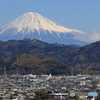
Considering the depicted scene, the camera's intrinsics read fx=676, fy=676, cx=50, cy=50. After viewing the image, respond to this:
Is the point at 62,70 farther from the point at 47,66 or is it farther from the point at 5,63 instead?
the point at 5,63

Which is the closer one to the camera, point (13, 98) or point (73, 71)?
point (13, 98)

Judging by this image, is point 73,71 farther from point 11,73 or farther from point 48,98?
point 48,98

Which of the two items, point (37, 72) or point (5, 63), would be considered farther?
point (5, 63)

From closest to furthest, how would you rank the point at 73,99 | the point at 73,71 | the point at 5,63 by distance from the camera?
the point at 73,99 → the point at 73,71 → the point at 5,63

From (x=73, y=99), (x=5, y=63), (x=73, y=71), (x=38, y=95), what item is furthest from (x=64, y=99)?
(x=5, y=63)

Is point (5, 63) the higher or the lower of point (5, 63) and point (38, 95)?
the higher

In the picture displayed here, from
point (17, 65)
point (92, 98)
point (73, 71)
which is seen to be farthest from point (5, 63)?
point (92, 98)

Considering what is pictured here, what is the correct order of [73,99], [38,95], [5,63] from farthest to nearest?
[5,63] < [38,95] < [73,99]

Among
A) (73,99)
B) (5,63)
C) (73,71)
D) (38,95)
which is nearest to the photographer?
(73,99)

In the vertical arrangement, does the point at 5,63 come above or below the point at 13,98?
above
